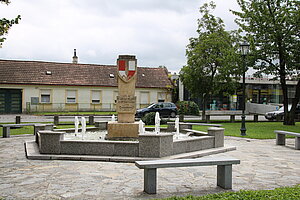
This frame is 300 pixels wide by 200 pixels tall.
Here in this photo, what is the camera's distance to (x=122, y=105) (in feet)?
39.8

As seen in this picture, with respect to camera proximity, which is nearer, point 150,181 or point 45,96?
point 150,181

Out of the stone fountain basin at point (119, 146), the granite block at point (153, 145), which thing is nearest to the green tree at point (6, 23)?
the stone fountain basin at point (119, 146)

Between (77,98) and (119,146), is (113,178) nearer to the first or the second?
(119,146)

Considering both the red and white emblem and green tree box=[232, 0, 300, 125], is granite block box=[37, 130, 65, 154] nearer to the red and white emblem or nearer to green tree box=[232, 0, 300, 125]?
the red and white emblem

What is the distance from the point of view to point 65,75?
3844 cm

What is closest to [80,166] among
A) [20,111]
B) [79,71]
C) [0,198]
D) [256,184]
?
[0,198]

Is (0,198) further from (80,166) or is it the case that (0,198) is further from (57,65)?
(57,65)

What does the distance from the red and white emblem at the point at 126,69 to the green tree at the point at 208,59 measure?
1490 centimetres

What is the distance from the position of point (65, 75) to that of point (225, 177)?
34.4 meters

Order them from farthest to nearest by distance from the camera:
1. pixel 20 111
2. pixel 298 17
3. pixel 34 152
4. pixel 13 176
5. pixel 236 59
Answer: pixel 20 111, pixel 236 59, pixel 298 17, pixel 34 152, pixel 13 176

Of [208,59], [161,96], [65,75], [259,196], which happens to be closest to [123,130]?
[259,196]

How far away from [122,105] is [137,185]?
233 inches

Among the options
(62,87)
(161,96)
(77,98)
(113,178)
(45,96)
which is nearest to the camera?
(113,178)

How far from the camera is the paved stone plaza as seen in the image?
19.3 feet
